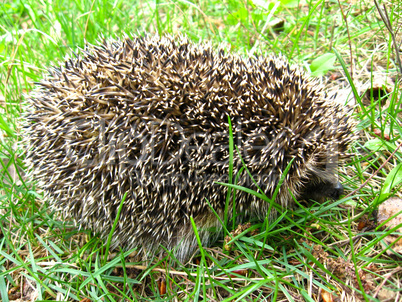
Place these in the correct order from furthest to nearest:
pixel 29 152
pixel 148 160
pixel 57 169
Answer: pixel 29 152 < pixel 57 169 < pixel 148 160

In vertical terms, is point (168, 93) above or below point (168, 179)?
above

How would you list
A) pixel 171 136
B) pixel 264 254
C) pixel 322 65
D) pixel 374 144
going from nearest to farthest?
1. pixel 171 136
2. pixel 264 254
3. pixel 374 144
4. pixel 322 65

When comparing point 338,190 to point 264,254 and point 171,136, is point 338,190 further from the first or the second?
point 171,136

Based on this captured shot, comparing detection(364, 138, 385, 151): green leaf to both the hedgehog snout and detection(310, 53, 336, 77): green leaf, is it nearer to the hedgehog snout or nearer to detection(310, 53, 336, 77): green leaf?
the hedgehog snout

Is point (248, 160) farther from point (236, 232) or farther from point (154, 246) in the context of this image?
point (154, 246)

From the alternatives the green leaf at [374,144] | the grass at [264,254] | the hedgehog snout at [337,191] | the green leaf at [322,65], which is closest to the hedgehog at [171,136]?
the hedgehog snout at [337,191]

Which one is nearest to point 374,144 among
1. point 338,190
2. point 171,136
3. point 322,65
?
point 338,190

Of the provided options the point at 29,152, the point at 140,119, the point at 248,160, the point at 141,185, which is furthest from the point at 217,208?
the point at 29,152
